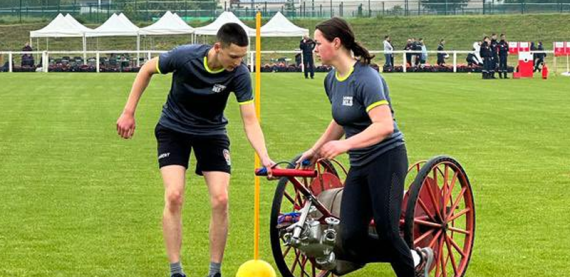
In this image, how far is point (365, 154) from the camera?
7.91 m

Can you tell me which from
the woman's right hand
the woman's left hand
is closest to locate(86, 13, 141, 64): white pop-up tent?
the woman's right hand

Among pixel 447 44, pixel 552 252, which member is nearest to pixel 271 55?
pixel 447 44

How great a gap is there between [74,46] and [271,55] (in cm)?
1552

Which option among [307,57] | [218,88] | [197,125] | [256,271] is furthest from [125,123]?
[307,57]

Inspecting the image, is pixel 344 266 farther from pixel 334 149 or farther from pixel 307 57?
pixel 307 57

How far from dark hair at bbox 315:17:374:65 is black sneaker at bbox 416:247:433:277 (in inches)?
54.4

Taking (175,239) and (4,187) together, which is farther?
(4,187)

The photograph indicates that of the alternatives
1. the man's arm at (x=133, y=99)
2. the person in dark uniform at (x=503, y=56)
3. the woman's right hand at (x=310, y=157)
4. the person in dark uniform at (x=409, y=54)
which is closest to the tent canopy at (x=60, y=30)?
the person in dark uniform at (x=409, y=54)

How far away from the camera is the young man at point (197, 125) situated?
8852 mm

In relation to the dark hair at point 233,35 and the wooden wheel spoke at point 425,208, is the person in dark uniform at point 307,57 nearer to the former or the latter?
the wooden wheel spoke at point 425,208

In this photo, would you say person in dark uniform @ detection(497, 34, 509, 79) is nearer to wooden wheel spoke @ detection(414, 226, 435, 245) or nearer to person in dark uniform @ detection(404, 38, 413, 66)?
person in dark uniform @ detection(404, 38, 413, 66)

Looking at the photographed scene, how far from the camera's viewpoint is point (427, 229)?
28.6ft

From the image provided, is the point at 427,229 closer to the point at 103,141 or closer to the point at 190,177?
the point at 190,177

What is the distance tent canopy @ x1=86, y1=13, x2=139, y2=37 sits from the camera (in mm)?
66438
